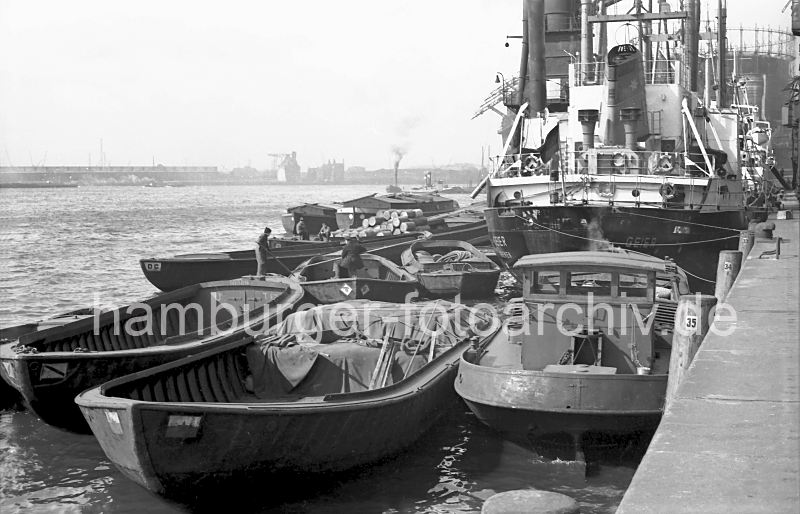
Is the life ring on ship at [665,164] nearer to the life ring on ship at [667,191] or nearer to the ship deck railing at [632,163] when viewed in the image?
the ship deck railing at [632,163]

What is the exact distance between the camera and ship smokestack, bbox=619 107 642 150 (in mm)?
28688

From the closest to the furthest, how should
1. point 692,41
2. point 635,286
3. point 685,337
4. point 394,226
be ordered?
1. point 685,337
2. point 635,286
3. point 692,41
4. point 394,226

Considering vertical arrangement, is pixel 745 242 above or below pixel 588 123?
below

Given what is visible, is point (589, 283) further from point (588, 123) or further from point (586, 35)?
point (586, 35)

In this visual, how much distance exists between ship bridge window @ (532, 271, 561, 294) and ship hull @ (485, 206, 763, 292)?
13486 millimetres

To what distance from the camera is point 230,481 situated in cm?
1022

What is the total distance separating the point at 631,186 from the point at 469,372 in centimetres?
1669

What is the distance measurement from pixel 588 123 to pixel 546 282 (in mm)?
16675

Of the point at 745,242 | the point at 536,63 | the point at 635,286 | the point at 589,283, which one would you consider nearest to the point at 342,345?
the point at 589,283

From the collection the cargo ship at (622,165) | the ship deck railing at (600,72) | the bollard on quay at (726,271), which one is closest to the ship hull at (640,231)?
the cargo ship at (622,165)

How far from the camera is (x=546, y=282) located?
13.1 metres

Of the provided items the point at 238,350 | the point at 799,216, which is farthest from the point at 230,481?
the point at 799,216

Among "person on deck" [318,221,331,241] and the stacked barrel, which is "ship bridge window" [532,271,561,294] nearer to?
the stacked barrel

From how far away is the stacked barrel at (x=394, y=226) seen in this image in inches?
1598
